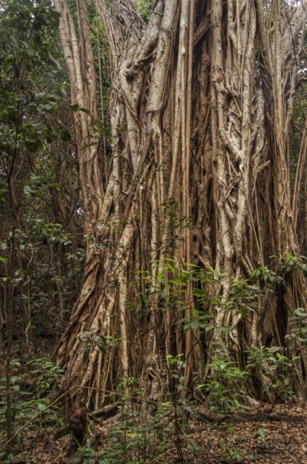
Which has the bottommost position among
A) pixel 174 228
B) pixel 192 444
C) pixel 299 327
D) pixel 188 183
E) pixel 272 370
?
pixel 192 444

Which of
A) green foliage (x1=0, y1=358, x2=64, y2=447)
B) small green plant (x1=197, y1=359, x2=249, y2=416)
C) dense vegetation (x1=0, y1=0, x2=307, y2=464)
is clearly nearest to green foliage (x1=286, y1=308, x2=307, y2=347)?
dense vegetation (x1=0, y1=0, x2=307, y2=464)

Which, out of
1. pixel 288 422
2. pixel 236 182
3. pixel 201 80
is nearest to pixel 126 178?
pixel 236 182

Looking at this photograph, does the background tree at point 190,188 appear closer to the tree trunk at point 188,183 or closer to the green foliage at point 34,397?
the tree trunk at point 188,183

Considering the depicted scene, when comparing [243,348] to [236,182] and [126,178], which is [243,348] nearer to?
[236,182]

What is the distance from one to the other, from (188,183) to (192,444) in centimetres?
220

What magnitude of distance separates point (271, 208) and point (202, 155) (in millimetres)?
829

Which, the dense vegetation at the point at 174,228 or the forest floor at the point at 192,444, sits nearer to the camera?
the forest floor at the point at 192,444

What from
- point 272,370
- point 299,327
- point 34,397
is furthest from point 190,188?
point 34,397

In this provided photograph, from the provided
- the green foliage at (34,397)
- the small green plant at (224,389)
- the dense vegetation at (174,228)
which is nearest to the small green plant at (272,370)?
the dense vegetation at (174,228)

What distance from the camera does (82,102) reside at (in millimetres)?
5277

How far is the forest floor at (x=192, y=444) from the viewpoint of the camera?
6.74 ft

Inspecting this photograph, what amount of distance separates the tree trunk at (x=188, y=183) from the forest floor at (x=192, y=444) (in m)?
0.38

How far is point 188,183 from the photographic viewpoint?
A: 3.82 meters

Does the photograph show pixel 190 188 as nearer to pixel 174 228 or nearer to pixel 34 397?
pixel 174 228
